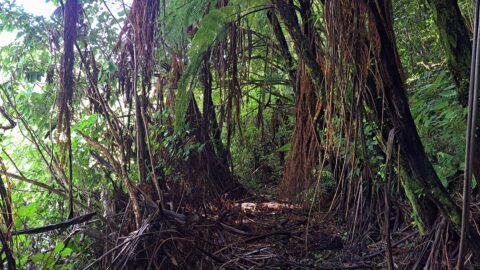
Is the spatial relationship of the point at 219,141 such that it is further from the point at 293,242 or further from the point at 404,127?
the point at 404,127

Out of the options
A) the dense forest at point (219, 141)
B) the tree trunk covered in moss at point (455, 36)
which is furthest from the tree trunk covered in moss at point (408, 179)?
the tree trunk covered in moss at point (455, 36)

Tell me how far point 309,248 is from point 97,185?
1.73m

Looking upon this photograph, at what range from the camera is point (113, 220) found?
3.12 meters

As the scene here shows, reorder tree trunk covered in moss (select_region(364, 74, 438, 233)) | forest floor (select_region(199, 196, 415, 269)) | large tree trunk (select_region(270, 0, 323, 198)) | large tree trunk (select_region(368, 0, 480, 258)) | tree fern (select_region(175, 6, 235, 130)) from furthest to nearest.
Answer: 1. large tree trunk (select_region(270, 0, 323, 198))
2. forest floor (select_region(199, 196, 415, 269))
3. tree fern (select_region(175, 6, 235, 130))
4. tree trunk covered in moss (select_region(364, 74, 438, 233))
5. large tree trunk (select_region(368, 0, 480, 258))

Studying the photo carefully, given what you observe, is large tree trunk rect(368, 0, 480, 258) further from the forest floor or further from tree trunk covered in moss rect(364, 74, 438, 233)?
the forest floor

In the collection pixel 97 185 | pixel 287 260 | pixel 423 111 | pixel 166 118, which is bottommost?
pixel 287 260

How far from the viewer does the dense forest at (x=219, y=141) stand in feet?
7.63

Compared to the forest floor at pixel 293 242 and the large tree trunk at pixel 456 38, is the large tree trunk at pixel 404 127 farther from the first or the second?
the forest floor at pixel 293 242

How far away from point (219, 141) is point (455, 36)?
113 inches

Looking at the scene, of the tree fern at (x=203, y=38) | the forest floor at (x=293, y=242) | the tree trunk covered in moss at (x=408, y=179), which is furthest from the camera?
the forest floor at (x=293, y=242)

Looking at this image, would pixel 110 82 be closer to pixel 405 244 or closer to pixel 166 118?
pixel 166 118

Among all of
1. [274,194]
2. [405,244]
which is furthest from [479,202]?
[274,194]

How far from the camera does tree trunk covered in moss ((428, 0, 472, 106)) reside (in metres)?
2.33

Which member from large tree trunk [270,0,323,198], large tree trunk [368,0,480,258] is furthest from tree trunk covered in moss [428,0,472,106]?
large tree trunk [270,0,323,198]
